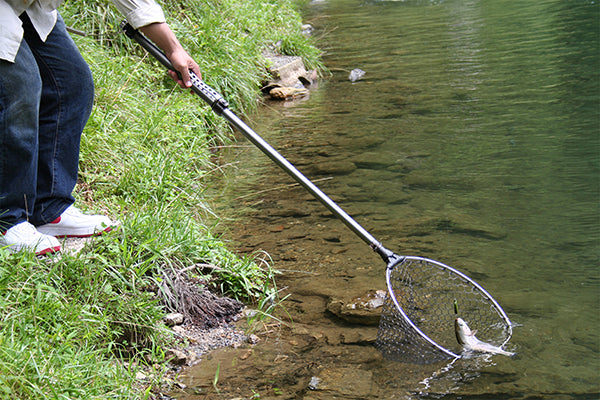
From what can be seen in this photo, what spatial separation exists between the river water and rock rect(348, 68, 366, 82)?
0.11 metres

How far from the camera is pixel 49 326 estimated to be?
2400mm

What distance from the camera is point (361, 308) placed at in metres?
3.26

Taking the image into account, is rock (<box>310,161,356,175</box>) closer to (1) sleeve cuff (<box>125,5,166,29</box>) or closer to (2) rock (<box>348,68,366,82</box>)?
(1) sleeve cuff (<box>125,5,166,29</box>)

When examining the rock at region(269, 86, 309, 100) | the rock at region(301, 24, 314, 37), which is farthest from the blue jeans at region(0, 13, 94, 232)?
the rock at region(301, 24, 314, 37)

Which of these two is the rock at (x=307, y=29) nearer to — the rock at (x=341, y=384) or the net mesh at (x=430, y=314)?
the net mesh at (x=430, y=314)

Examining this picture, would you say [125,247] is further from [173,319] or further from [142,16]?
[142,16]

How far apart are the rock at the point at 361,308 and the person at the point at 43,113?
1.31m

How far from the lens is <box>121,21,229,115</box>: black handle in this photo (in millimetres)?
2924

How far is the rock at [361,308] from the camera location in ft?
10.6

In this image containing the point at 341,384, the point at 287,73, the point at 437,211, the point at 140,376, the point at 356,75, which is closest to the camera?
the point at 140,376

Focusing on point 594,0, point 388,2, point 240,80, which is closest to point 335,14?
→ point 388,2

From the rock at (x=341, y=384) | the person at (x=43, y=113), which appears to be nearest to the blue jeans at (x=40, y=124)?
the person at (x=43, y=113)

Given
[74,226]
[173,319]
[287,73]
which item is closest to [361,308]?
[173,319]

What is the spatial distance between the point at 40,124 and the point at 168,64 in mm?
676
